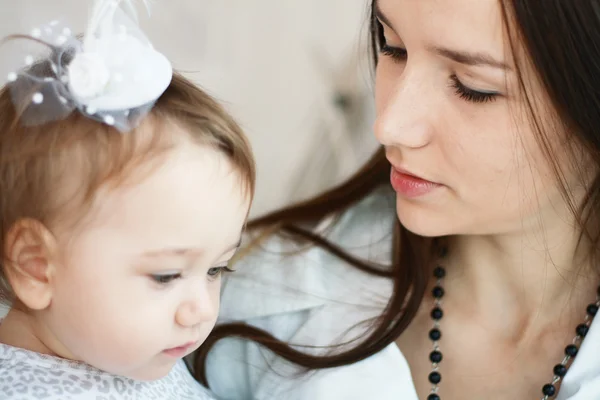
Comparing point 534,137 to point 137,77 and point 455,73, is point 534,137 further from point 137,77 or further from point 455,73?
point 137,77

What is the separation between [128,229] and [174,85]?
0.19 metres

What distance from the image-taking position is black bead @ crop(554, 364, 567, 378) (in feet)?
4.04

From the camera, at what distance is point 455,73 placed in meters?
1.04

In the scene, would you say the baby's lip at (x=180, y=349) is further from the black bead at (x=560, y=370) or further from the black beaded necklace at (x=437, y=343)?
the black bead at (x=560, y=370)

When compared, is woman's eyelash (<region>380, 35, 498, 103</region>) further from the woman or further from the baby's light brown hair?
the baby's light brown hair

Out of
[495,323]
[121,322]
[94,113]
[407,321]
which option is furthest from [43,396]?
[495,323]

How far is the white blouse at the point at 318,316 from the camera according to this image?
121 centimetres

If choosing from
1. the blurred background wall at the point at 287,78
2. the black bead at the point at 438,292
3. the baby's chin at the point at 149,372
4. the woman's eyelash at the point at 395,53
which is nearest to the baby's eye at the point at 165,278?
the baby's chin at the point at 149,372

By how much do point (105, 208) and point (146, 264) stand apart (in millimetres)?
77

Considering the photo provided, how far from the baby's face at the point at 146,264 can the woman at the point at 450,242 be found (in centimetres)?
26

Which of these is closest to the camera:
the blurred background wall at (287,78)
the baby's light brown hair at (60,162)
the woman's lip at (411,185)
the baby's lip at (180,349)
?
the baby's light brown hair at (60,162)

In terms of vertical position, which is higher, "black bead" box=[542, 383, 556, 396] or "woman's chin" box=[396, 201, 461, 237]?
"woman's chin" box=[396, 201, 461, 237]

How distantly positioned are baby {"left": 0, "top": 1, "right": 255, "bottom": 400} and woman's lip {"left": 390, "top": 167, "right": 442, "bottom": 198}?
0.27 meters

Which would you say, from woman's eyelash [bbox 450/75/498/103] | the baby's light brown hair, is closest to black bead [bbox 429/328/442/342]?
woman's eyelash [bbox 450/75/498/103]
